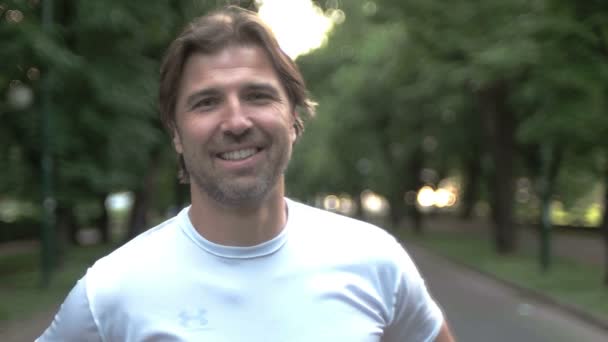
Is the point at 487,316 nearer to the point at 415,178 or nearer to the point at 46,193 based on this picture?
the point at 46,193

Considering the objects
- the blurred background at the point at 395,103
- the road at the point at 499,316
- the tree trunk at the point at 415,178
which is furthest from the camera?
the tree trunk at the point at 415,178

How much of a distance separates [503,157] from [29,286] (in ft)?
43.9

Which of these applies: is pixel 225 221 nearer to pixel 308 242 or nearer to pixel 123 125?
pixel 308 242

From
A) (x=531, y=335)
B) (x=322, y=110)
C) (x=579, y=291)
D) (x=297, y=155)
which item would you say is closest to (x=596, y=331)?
(x=531, y=335)

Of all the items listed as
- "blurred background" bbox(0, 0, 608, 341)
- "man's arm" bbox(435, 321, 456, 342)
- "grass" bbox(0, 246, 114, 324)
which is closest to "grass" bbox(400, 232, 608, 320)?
"blurred background" bbox(0, 0, 608, 341)

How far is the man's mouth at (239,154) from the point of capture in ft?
6.00

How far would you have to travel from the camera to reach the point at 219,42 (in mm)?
1864

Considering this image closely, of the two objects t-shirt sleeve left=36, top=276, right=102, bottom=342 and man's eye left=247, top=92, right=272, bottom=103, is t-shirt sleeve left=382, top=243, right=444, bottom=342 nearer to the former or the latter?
man's eye left=247, top=92, right=272, bottom=103

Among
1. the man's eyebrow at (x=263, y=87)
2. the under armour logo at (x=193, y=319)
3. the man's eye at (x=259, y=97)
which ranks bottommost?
the under armour logo at (x=193, y=319)

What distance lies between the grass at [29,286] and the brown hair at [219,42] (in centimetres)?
1104

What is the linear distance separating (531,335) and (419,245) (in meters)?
20.2

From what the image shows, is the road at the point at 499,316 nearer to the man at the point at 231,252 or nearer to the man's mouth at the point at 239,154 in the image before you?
the man at the point at 231,252

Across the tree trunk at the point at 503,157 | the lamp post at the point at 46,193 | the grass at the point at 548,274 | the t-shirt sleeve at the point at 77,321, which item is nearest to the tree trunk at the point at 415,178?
the grass at the point at 548,274

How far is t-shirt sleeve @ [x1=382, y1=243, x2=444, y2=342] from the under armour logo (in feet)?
1.55
